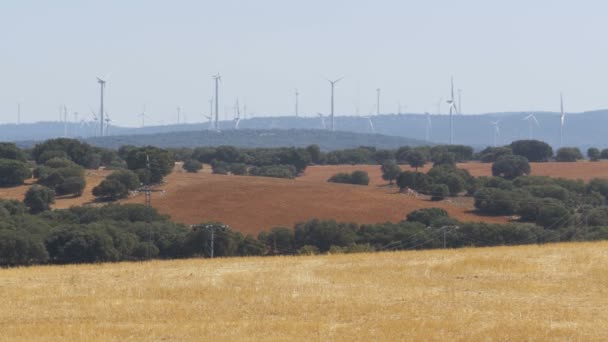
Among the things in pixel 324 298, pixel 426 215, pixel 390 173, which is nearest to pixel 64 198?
pixel 426 215

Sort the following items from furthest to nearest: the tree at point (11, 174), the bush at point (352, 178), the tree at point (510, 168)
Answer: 1. the bush at point (352, 178)
2. the tree at point (510, 168)
3. the tree at point (11, 174)

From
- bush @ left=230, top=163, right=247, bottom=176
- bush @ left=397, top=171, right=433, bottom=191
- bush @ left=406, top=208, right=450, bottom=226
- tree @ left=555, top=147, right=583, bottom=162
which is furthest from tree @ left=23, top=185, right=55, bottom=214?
tree @ left=555, top=147, right=583, bottom=162

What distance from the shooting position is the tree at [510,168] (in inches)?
5556

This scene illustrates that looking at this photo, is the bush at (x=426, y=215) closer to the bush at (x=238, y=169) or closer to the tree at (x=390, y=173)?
the tree at (x=390, y=173)

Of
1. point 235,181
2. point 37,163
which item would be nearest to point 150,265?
point 235,181

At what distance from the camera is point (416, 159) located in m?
163

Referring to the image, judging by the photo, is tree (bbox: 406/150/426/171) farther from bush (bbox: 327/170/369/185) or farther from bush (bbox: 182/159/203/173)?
bush (bbox: 182/159/203/173)

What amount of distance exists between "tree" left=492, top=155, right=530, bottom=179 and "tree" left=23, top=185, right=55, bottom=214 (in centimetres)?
5919

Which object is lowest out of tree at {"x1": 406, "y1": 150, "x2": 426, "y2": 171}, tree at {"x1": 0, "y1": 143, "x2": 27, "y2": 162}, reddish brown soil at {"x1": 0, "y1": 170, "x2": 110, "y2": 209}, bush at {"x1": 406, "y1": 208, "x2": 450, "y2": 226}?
bush at {"x1": 406, "y1": 208, "x2": 450, "y2": 226}

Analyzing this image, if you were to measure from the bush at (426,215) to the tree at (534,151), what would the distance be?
78085 millimetres

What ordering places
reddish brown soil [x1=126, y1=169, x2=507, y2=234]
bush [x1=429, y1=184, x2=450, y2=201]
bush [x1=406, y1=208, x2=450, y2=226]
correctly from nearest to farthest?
bush [x1=406, y1=208, x2=450, y2=226], reddish brown soil [x1=126, y1=169, x2=507, y2=234], bush [x1=429, y1=184, x2=450, y2=201]

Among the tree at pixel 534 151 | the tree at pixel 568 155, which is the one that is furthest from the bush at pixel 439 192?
the tree at pixel 534 151

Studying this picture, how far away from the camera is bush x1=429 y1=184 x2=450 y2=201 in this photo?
11245 cm

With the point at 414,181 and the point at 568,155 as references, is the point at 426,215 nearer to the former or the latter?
the point at 414,181
